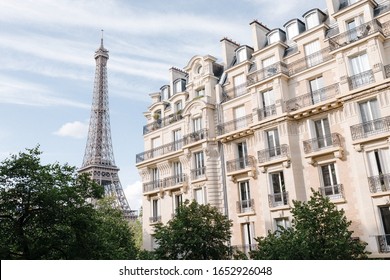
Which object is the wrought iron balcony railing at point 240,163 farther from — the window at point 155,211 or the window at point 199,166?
the window at point 155,211

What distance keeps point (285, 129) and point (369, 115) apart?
4.57 meters

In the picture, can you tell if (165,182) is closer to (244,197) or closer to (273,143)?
(244,197)

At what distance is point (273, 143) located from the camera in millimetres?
22203

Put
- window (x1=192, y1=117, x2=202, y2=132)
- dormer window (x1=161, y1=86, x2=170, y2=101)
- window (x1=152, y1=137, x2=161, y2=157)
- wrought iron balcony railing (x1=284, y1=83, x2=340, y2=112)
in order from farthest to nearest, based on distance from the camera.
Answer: dormer window (x1=161, y1=86, x2=170, y2=101) → window (x1=152, y1=137, x2=161, y2=157) → window (x1=192, y1=117, x2=202, y2=132) → wrought iron balcony railing (x1=284, y1=83, x2=340, y2=112)

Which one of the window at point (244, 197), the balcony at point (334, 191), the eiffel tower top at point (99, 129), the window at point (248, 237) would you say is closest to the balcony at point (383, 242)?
the balcony at point (334, 191)

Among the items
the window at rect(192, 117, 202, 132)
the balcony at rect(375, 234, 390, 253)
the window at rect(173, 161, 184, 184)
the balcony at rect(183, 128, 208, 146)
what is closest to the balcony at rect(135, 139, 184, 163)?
the balcony at rect(183, 128, 208, 146)

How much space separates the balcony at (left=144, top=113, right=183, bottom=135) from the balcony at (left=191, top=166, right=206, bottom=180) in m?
5.15

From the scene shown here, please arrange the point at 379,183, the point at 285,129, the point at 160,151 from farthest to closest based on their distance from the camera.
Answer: the point at 160,151 < the point at 285,129 < the point at 379,183

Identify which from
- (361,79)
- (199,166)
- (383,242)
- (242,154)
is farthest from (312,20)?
(383,242)

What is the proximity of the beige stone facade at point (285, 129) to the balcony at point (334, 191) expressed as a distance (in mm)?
54

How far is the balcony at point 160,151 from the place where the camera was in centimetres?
2811

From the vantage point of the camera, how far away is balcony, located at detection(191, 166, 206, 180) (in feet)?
83.1

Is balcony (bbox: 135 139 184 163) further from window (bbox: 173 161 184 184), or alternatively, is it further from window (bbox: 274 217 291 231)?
window (bbox: 274 217 291 231)

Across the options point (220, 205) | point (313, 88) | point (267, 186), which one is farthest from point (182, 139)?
point (313, 88)
